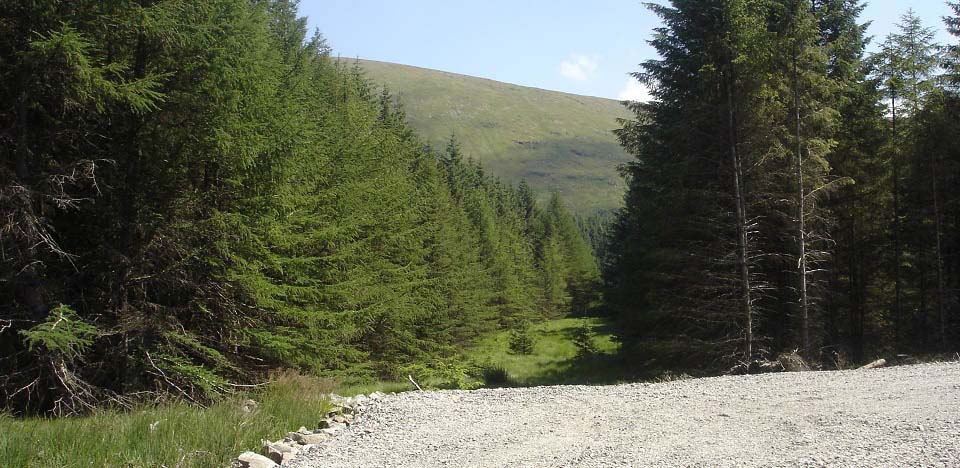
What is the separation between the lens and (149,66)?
9930 millimetres

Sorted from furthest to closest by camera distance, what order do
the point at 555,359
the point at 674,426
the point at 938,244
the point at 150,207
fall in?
1. the point at 555,359
2. the point at 938,244
3. the point at 150,207
4. the point at 674,426

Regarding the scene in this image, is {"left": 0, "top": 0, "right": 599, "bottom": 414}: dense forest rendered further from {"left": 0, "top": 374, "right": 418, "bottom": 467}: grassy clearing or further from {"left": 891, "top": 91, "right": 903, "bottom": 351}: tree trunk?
{"left": 891, "top": 91, "right": 903, "bottom": 351}: tree trunk

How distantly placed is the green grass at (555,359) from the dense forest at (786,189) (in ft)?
5.71

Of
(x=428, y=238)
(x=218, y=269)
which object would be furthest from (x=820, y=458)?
(x=428, y=238)

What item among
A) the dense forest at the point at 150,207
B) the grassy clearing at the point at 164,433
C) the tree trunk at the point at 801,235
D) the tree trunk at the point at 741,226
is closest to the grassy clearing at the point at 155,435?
the grassy clearing at the point at 164,433

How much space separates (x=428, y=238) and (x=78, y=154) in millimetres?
16859

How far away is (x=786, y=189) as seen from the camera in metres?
15.9

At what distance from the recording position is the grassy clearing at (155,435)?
5.92 m

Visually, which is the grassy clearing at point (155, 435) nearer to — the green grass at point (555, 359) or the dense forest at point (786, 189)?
the green grass at point (555, 359)

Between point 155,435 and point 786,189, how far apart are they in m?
15.9

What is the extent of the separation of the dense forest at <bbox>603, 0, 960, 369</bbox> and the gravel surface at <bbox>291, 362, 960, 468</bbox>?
5.94 metres

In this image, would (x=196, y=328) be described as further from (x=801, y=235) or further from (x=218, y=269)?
(x=801, y=235)

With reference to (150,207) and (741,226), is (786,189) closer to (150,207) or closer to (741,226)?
(741,226)

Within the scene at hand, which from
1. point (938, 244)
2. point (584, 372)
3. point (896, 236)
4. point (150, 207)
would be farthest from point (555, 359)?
point (150, 207)
